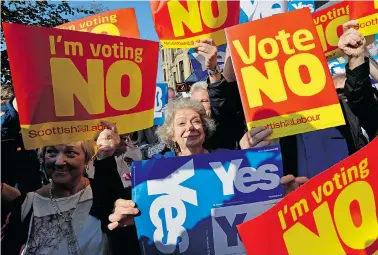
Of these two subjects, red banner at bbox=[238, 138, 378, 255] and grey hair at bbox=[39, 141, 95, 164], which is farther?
grey hair at bbox=[39, 141, 95, 164]

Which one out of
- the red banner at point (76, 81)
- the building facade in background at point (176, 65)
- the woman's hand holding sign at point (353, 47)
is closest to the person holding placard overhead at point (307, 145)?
the red banner at point (76, 81)

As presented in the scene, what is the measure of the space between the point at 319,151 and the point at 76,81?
61.0 inches

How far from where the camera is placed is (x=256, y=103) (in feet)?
7.99

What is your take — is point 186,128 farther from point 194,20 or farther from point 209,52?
point 194,20

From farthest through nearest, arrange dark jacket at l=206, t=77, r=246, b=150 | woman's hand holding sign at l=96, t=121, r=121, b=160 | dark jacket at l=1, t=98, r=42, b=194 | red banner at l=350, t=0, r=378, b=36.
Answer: red banner at l=350, t=0, r=378, b=36, dark jacket at l=206, t=77, r=246, b=150, dark jacket at l=1, t=98, r=42, b=194, woman's hand holding sign at l=96, t=121, r=121, b=160

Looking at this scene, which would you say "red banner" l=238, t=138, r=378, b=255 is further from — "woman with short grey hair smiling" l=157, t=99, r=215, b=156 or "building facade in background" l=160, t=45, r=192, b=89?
"building facade in background" l=160, t=45, r=192, b=89

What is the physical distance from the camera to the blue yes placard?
2.27 metres

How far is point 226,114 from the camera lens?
9.53ft

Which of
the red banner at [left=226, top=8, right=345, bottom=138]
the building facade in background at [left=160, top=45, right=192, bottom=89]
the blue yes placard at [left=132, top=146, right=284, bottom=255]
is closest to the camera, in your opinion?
the blue yes placard at [left=132, top=146, right=284, bottom=255]

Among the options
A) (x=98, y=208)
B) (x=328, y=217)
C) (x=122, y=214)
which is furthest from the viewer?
(x=98, y=208)

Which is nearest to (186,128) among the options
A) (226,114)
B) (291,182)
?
(226,114)

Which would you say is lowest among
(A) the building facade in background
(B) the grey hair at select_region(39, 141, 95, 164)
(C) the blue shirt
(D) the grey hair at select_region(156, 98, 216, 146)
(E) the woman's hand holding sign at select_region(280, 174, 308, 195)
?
(E) the woman's hand holding sign at select_region(280, 174, 308, 195)

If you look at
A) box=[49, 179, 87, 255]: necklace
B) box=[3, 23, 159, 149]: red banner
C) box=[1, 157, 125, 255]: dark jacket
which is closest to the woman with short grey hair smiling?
box=[3, 23, 159, 149]: red banner

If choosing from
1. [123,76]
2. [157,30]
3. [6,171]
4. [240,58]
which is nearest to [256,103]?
[240,58]
